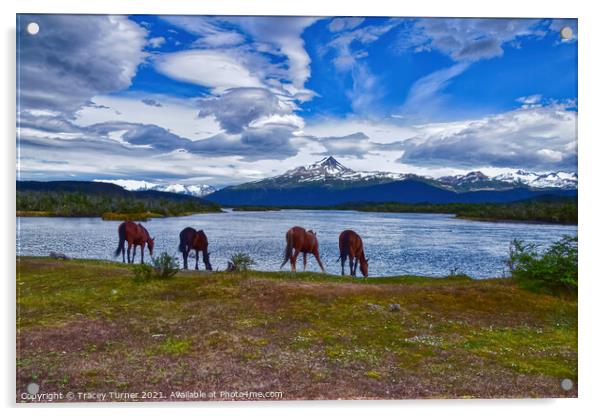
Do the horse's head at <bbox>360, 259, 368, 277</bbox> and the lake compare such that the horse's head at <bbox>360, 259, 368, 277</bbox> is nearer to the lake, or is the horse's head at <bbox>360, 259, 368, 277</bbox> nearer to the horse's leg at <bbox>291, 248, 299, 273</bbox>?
the lake

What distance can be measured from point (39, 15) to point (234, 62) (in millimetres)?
3989

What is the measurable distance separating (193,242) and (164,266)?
0.95 meters

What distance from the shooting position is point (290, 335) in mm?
7570

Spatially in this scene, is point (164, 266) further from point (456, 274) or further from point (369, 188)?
point (456, 274)

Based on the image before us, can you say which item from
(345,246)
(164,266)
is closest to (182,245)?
(164,266)

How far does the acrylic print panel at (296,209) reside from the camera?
6.89 metres

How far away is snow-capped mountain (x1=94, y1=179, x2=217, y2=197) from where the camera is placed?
9414 mm

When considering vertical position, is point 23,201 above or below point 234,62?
below

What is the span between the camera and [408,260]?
9.84 m

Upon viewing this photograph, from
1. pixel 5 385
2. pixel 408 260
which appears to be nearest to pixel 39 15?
pixel 5 385

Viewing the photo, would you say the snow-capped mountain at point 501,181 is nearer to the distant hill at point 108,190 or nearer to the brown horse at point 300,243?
the brown horse at point 300,243

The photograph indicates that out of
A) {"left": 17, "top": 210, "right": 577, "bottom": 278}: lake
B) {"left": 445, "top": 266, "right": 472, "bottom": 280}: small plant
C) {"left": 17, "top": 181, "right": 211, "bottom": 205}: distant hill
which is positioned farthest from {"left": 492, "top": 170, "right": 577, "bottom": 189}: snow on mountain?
{"left": 17, "top": 181, "right": 211, "bottom": 205}: distant hill

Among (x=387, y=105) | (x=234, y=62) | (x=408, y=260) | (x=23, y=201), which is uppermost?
(x=234, y=62)

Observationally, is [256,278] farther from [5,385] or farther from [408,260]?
[5,385]
